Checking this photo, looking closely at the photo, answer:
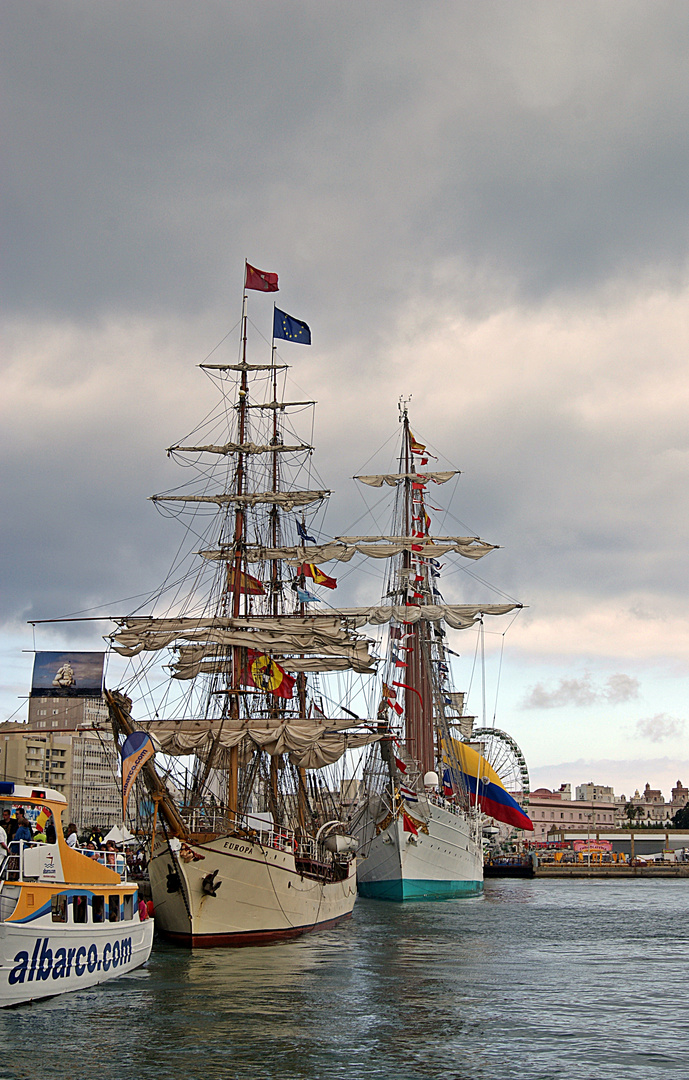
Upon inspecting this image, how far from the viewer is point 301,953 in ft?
126

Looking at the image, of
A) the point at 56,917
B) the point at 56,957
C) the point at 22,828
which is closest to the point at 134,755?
the point at 22,828

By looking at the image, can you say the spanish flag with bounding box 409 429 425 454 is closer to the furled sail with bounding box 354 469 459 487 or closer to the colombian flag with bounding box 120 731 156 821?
the furled sail with bounding box 354 469 459 487

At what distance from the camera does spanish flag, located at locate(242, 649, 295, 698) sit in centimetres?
5169

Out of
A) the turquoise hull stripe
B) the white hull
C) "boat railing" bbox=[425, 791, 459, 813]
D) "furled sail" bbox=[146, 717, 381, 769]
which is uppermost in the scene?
"furled sail" bbox=[146, 717, 381, 769]

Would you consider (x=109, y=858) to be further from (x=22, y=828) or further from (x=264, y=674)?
(x=264, y=674)

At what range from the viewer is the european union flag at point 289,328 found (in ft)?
180

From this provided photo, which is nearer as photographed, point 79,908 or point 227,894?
point 79,908

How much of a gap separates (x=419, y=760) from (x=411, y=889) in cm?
Result: 1249

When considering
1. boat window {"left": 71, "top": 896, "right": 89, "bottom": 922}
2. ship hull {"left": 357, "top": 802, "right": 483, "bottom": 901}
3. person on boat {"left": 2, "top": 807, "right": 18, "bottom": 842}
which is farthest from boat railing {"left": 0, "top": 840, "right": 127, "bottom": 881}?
ship hull {"left": 357, "top": 802, "right": 483, "bottom": 901}

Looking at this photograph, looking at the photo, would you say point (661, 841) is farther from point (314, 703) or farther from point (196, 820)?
point (196, 820)

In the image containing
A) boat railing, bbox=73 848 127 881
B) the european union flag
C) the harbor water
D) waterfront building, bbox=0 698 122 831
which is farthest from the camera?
waterfront building, bbox=0 698 122 831

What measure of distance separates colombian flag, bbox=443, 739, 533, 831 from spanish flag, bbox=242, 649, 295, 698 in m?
41.7

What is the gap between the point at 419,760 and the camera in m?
81.1

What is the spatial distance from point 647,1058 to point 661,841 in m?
186
